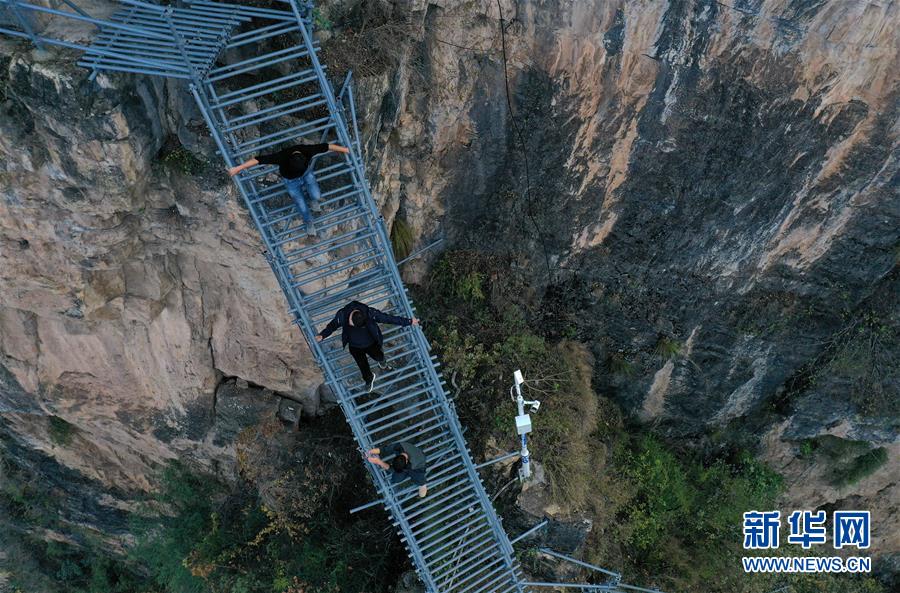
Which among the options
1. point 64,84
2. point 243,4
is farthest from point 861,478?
point 64,84

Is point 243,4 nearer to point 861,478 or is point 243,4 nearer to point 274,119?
point 274,119

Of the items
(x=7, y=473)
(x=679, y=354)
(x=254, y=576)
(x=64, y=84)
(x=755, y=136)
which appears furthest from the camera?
(x=7, y=473)

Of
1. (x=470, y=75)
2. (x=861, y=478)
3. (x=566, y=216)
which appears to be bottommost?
(x=861, y=478)

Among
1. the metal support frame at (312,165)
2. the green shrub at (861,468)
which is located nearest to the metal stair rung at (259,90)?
the metal support frame at (312,165)

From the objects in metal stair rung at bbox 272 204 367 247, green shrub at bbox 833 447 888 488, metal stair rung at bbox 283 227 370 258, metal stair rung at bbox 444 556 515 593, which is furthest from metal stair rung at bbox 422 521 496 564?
green shrub at bbox 833 447 888 488

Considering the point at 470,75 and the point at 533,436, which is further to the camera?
the point at 533,436

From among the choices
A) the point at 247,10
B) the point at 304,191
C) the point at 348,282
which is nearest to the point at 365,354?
the point at 348,282

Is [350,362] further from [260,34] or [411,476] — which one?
[260,34]
